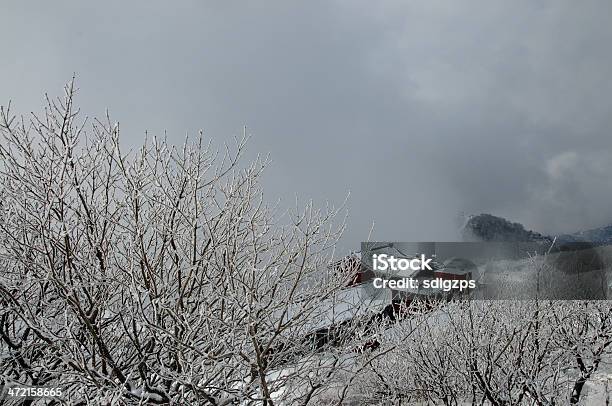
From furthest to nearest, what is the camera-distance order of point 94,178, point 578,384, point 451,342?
point 578,384 < point 451,342 < point 94,178

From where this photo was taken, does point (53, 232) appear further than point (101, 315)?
No

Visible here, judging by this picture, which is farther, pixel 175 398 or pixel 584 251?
pixel 584 251

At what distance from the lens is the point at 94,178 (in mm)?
6289

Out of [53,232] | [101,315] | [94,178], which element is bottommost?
[101,315]

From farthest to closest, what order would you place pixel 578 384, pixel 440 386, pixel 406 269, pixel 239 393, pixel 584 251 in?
pixel 406 269
pixel 584 251
pixel 578 384
pixel 440 386
pixel 239 393

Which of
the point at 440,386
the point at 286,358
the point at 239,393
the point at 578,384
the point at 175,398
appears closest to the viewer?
the point at 239,393

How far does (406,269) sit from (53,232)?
103ft

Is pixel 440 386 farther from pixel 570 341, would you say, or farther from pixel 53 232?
pixel 53 232

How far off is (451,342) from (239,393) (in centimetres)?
821

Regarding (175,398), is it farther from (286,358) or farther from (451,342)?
(451,342)

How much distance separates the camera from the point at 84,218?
5.63 metres

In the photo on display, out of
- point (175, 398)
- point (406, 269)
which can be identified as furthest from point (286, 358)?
point (406, 269)

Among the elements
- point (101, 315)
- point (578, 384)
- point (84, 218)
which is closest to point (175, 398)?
point (101, 315)

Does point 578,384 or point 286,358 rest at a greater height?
point 286,358
